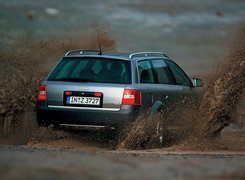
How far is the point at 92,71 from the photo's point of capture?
13.2m

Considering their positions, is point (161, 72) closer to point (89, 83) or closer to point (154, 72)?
point (154, 72)

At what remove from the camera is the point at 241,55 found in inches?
572

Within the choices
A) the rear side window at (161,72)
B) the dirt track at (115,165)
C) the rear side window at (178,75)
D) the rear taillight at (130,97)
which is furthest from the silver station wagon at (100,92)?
the dirt track at (115,165)

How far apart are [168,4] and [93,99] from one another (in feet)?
74.3

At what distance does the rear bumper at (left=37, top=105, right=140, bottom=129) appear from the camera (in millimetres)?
12742

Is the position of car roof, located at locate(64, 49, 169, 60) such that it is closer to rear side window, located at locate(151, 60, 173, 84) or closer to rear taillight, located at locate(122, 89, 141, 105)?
rear side window, located at locate(151, 60, 173, 84)

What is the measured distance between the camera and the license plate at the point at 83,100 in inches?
504

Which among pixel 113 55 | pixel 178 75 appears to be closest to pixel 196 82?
pixel 178 75

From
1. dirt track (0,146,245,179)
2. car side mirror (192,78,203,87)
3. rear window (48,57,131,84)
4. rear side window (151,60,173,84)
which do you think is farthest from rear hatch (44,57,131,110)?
car side mirror (192,78,203,87)

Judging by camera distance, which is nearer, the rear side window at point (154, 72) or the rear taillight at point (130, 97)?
the rear taillight at point (130, 97)

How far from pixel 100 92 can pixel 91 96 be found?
0.49ft

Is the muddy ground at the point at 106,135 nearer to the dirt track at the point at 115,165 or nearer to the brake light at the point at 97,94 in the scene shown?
the dirt track at the point at 115,165

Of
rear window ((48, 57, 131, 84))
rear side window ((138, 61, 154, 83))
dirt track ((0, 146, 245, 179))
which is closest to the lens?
dirt track ((0, 146, 245, 179))

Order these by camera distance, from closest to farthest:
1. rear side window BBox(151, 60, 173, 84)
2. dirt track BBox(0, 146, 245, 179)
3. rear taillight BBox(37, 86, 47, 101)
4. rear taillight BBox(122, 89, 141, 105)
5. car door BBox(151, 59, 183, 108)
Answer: dirt track BBox(0, 146, 245, 179) < rear taillight BBox(122, 89, 141, 105) < rear taillight BBox(37, 86, 47, 101) < car door BBox(151, 59, 183, 108) < rear side window BBox(151, 60, 173, 84)
